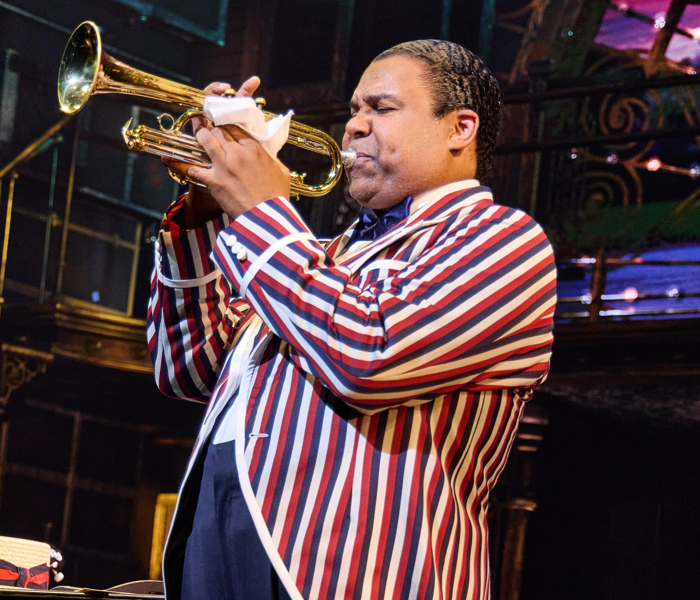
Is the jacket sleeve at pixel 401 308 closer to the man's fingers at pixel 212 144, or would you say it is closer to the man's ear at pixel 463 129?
the man's fingers at pixel 212 144

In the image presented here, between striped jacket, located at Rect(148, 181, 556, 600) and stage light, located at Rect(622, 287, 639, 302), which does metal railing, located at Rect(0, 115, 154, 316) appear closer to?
stage light, located at Rect(622, 287, 639, 302)

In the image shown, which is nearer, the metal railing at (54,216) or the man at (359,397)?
the man at (359,397)

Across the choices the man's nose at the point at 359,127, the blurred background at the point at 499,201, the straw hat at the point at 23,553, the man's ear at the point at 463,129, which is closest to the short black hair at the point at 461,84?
the man's ear at the point at 463,129

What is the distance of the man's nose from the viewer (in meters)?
1.38

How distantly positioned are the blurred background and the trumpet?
2002mm

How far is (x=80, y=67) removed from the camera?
1.55 meters

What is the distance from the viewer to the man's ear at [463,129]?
4.60 feet

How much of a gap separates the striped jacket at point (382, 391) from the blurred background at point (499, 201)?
2.19 metres

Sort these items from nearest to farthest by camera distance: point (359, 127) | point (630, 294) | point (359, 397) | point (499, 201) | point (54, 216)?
point (359, 397), point (359, 127), point (630, 294), point (499, 201), point (54, 216)

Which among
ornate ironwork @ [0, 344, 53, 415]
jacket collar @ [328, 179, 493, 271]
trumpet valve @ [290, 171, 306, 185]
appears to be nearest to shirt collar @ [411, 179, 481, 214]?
jacket collar @ [328, 179, 493, 271]

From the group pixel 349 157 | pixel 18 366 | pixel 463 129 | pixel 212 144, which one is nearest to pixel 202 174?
pixel 212 144

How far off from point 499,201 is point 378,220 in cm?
240

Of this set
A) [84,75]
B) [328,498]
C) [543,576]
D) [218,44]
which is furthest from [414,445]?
[218,44]

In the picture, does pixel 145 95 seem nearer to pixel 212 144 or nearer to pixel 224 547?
pixel 212 144
